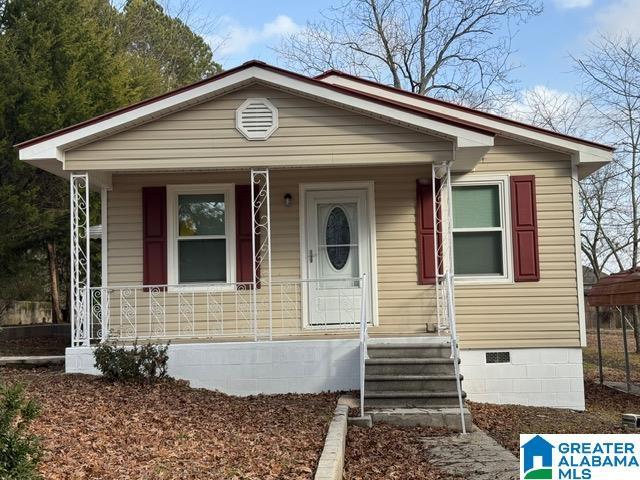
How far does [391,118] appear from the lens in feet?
28.5

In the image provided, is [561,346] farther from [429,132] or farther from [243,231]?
[243,231]

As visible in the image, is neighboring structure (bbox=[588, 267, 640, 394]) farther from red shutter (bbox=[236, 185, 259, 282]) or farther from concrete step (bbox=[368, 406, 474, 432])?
red shutter (bbox=[236, 185, 259, 282])

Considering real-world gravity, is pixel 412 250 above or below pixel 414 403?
above

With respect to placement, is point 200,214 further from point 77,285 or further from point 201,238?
point 77,285

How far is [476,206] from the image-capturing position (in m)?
10.1

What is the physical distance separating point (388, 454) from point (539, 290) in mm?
4561

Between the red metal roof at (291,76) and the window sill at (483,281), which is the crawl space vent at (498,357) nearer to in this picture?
the window sill at (483,281)

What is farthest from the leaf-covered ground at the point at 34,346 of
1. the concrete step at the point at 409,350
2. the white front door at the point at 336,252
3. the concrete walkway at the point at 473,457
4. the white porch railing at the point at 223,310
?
the concrete walkway at the point at 473,457

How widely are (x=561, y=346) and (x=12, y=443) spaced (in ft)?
26.0

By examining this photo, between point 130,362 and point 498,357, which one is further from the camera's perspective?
point 498,357

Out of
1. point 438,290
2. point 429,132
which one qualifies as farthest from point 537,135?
point 438,290

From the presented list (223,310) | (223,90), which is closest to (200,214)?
(223,310)

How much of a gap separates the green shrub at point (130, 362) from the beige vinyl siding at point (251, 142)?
2318mm

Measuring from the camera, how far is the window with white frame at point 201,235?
10062 millimetres
